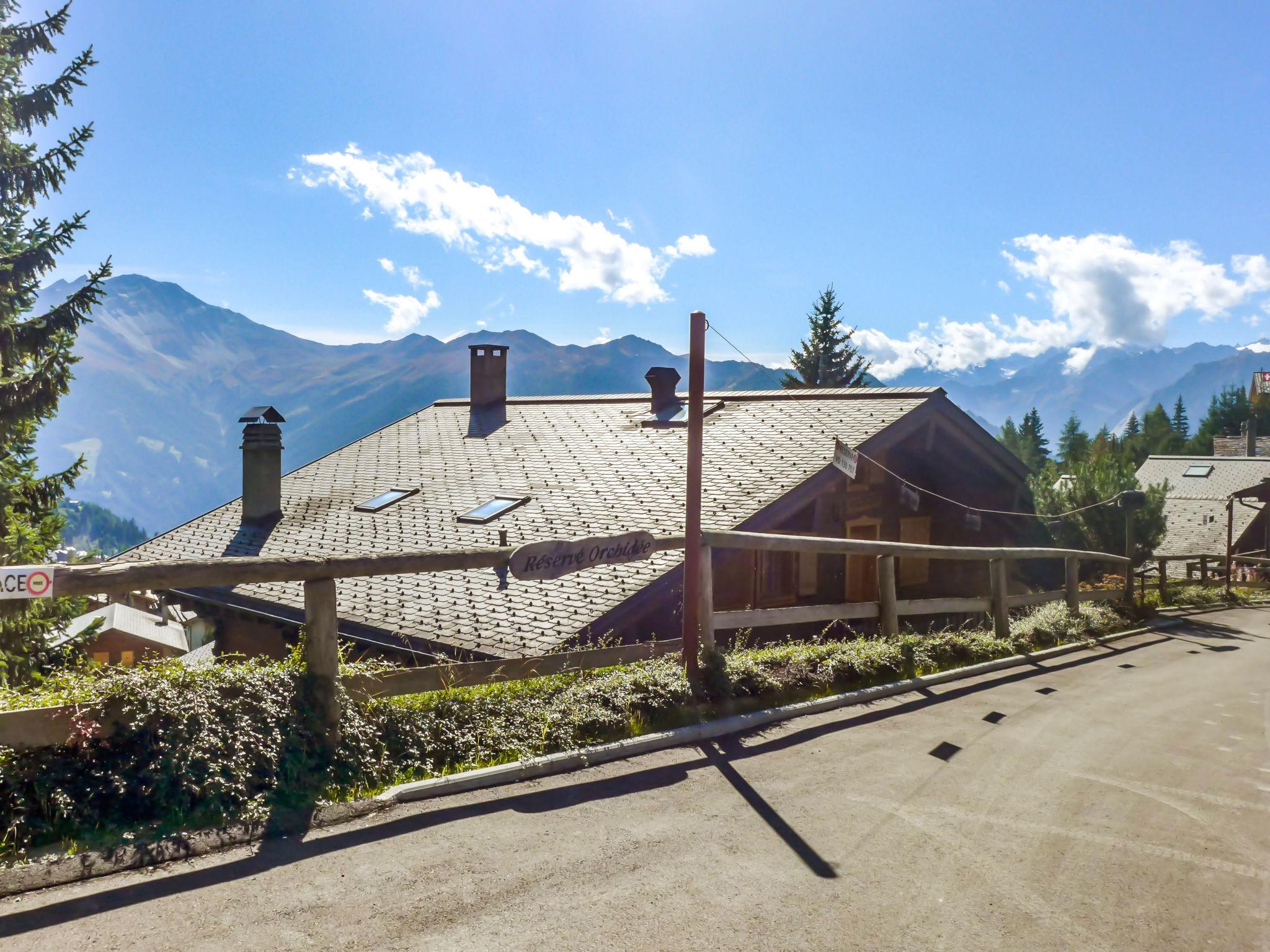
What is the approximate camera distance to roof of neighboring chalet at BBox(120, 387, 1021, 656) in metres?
10.3

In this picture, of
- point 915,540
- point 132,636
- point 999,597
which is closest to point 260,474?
point 915,540

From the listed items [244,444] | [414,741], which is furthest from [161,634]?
[414,741]

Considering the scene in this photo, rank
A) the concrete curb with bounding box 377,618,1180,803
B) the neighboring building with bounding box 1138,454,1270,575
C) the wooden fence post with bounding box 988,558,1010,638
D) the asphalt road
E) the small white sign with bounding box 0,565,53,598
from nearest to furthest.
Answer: the asphalt road
the small white sign with bounding box 0,565,53,598
the concrete curb with bounding box 377,618,1180,803
the wooden fence post with bounding box 988,558,1010,638
the neighboring building with bounding box 1138,454,1270,575

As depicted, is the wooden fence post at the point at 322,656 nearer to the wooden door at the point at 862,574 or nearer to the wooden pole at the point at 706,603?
the wooden pole at the point at 706,603

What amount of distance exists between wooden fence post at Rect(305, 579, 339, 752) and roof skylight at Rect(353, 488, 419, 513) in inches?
429

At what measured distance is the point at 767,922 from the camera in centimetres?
332

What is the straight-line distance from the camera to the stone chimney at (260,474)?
16.8 meters

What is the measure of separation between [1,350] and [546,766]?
13228mm

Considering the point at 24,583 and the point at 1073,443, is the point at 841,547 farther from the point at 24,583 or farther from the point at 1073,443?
the point at 1073,443

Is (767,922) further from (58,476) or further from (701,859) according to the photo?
(58,476)

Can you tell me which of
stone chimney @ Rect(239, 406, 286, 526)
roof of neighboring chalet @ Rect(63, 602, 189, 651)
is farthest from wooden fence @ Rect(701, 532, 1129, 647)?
roof of neighboring chalet @ Rect(63, 602, 189, 651)

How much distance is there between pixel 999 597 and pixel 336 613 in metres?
8.55

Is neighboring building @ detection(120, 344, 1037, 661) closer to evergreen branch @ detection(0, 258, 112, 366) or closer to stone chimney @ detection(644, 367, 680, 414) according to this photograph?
stone chimney @ detection(644, 367, 680, 414)

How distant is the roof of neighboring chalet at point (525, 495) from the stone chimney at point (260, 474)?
42cm
